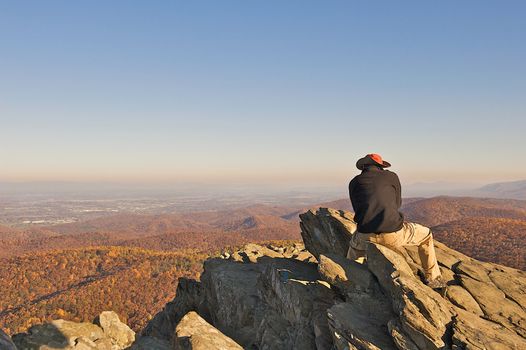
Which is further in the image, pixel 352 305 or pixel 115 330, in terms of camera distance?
pixel 115 330

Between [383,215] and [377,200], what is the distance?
0.61 metres

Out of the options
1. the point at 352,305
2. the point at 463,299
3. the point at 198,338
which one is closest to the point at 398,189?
the point at 463,299

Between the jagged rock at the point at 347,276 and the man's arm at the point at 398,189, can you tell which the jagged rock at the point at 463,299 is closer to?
the jagged rock at the point at 347,276

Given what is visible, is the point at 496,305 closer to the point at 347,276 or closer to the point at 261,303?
the point at 347,276

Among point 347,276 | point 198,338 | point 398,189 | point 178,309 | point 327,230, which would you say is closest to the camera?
point 398,189

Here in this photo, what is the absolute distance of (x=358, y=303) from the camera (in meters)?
12.5

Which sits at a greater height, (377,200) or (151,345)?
(377,200)

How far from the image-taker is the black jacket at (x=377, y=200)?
12.6 metres

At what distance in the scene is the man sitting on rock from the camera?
41.3 ft

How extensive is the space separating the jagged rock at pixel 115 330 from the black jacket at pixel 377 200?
21057mm

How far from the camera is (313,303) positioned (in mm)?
13961

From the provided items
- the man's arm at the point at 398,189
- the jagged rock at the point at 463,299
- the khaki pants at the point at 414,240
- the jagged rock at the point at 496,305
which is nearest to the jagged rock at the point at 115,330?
the khaki pants at the point at 414,240

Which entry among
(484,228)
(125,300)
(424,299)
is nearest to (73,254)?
(125,300)

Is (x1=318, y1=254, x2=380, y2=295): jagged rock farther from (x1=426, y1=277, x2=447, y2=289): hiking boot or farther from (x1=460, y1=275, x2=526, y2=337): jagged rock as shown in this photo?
(x1=460, y1=275, x2=526, y2=337): jagged rock
